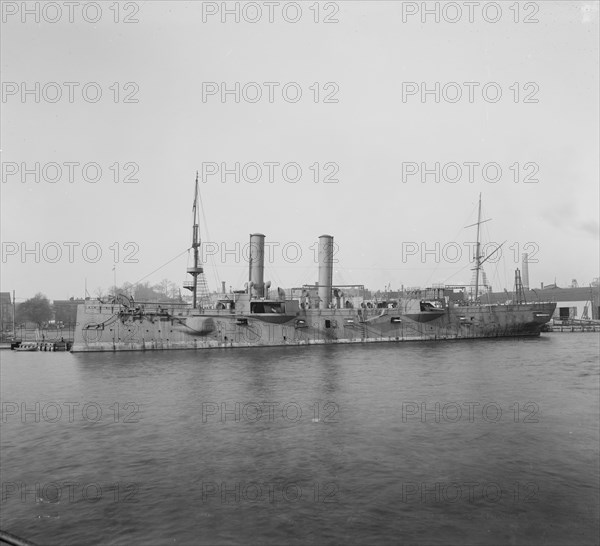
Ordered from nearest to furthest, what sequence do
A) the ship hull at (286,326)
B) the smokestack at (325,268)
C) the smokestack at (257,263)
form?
the ship hull at (286,326) < the smokestack at (257,263) < the smokestack at (325,268)

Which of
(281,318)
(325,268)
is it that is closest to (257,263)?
(281,318)

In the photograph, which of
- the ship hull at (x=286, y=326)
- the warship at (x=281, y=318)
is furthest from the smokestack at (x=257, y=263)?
the ship hull at (x=286, y=326)

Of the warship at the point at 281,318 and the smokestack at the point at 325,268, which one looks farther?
the smokestack at the point at 325,268

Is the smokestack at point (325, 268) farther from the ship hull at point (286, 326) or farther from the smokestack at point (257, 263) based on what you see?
the smokestack at point (257, 263)

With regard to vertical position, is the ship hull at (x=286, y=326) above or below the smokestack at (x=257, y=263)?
below

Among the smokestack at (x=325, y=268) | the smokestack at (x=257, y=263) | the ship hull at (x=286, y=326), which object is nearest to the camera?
the ship hull at (x=286, y=326)

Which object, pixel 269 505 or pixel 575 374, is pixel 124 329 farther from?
pixel 575 374
